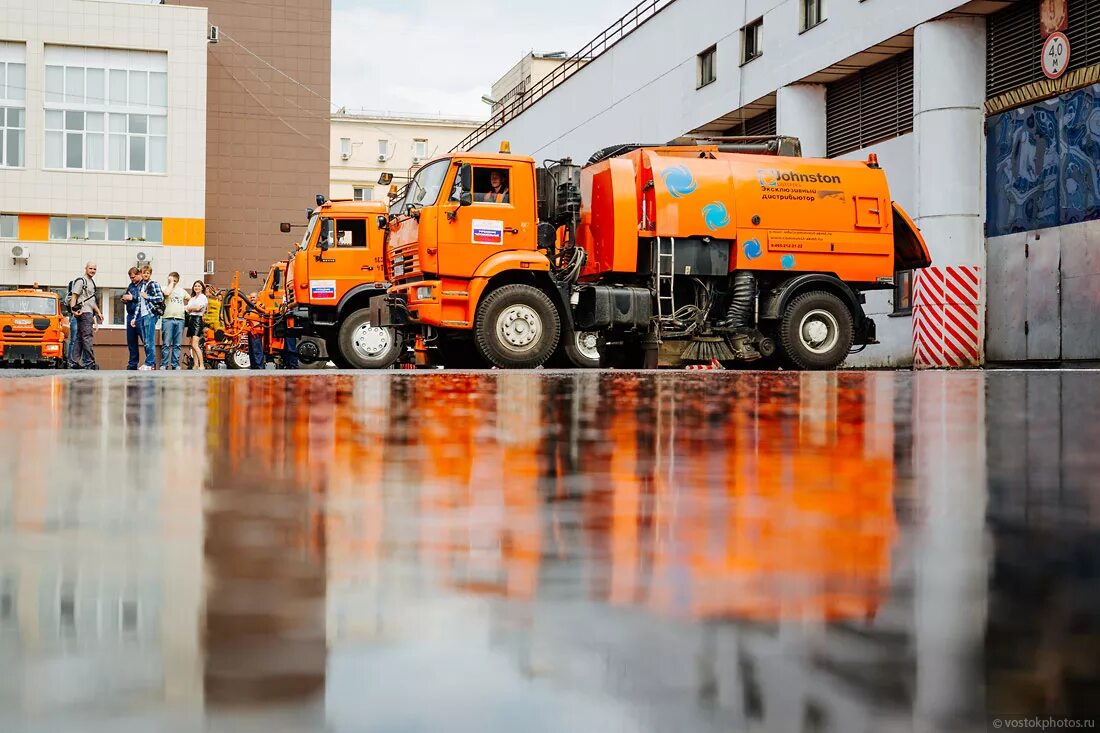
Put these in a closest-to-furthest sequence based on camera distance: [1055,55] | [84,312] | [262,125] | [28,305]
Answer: [1055,55], [84,312], [28,305], [262,125]

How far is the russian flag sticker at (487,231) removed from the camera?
1464 cm

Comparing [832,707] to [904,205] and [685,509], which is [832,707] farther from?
[904,205]

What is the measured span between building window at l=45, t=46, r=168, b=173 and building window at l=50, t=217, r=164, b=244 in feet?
6.42

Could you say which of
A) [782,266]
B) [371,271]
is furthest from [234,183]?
[782,266]

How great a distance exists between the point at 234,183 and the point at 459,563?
5496 cm

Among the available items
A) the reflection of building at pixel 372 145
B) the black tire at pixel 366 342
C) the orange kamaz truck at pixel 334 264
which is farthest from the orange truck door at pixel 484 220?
the reflection of building at pixel 372 145

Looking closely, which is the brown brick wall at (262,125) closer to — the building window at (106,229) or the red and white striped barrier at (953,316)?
the building window at (106,229)

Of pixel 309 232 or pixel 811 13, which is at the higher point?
pixel 811 13

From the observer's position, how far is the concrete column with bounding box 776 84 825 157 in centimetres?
2584

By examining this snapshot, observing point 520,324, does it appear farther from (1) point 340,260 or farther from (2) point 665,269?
(1) point 340,260

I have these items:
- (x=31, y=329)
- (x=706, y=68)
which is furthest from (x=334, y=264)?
(x=31, y=329)

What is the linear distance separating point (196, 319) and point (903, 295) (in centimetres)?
1366

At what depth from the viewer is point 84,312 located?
78.5ft

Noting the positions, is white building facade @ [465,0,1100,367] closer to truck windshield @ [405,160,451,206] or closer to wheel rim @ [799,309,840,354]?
wheel rim @ [799,309,840,354]
